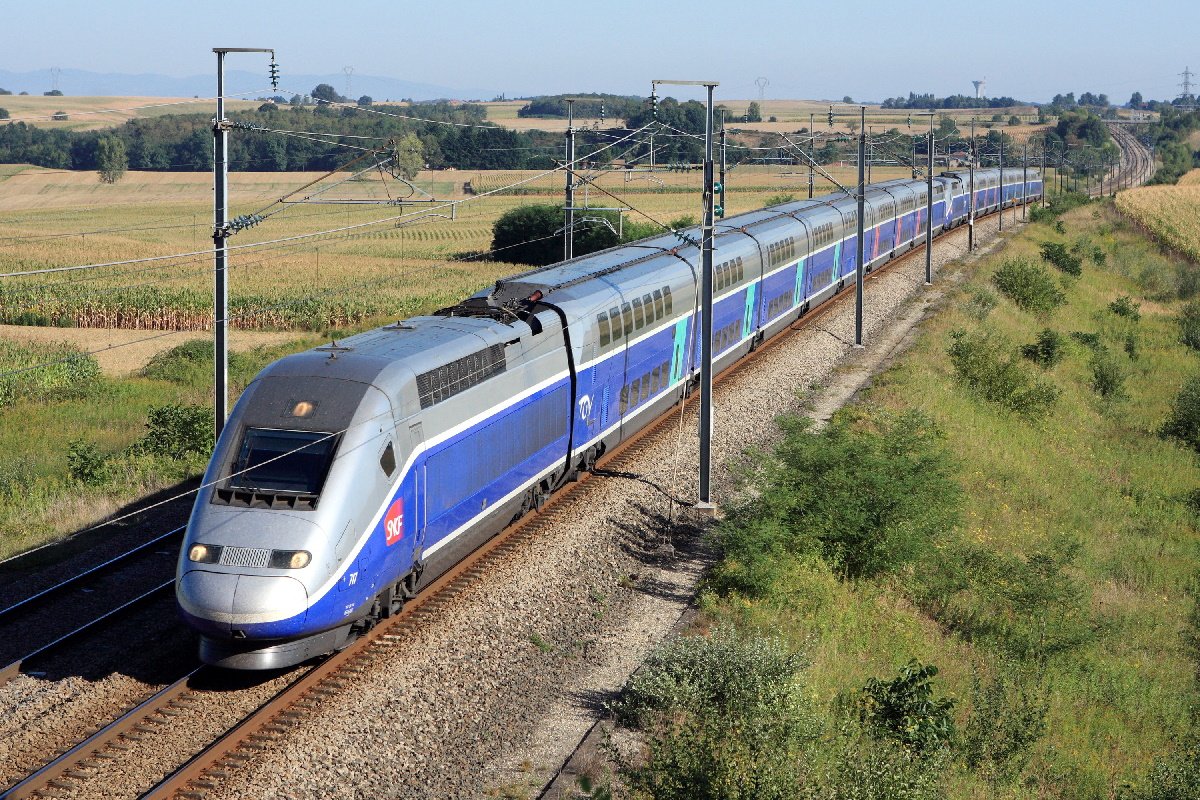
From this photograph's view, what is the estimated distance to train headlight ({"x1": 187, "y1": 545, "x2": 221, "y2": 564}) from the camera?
14875 millimetres

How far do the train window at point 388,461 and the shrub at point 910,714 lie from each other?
6761 millimetres

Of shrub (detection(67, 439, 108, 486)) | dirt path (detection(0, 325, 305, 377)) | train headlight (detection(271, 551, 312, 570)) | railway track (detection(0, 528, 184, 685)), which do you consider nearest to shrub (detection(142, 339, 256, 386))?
dirt path (detection(0, 325, 305, 377))

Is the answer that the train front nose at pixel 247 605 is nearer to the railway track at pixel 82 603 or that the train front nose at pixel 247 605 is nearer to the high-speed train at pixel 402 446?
the high-speed train at pixel 402 446

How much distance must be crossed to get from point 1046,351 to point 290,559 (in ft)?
128

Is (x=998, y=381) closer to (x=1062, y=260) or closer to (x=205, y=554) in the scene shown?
(x=205, y=554)

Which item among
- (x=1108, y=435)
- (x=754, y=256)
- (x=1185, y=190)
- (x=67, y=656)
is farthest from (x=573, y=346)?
(x=1185, y=190)

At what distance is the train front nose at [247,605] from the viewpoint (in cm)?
1445

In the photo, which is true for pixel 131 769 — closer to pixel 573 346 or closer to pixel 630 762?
pixel 630 762

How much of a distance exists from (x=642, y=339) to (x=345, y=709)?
13561 mm

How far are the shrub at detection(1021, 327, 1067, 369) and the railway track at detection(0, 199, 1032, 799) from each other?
3508 centimetres

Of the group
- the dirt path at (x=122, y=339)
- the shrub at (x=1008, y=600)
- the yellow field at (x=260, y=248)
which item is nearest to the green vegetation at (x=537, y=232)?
the yellow field at (x=260, y=248)

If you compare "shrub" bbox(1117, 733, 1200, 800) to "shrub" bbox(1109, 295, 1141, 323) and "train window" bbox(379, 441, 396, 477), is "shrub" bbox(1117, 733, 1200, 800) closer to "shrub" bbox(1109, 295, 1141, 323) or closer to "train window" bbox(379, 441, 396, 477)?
"train window" bbox(379, 441, 396, 477)

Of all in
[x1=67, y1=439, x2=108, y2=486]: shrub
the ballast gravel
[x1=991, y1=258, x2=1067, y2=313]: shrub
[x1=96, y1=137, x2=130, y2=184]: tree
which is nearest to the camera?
the ballast gravel

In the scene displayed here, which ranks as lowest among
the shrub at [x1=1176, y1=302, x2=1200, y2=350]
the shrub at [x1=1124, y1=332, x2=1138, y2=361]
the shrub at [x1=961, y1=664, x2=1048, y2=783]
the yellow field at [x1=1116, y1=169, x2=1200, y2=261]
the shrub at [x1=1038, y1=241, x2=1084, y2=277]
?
the shrub at [x1=961, y1=664, x2=1048, y2=783]
